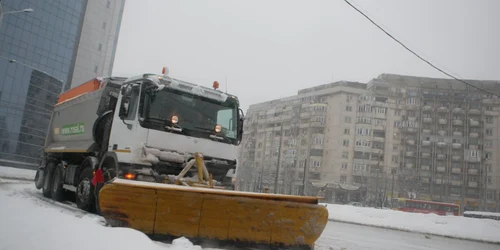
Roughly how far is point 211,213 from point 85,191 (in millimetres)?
4272

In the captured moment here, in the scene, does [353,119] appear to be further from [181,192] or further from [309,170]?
[181,192]

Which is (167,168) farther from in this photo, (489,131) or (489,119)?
(489,119)

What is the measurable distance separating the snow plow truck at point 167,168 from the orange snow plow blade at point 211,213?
2cm

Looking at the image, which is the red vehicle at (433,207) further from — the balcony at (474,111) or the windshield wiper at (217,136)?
the windshield wiper at (217,136)

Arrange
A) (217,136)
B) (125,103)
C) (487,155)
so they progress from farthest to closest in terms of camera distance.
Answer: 1. (487,155)
2. (217,136)
3. (125,103)

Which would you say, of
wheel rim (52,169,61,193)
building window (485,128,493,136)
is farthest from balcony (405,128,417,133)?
wheel rim (52,169,61,193)

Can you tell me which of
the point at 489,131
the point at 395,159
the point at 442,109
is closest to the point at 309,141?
the point at 395,159

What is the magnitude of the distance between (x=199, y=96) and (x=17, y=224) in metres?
3.99

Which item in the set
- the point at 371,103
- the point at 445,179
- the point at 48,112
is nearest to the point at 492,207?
the point at 445,179

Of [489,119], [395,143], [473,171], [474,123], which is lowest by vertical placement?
[473,171]

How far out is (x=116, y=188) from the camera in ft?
18.4

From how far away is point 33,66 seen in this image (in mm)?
49656

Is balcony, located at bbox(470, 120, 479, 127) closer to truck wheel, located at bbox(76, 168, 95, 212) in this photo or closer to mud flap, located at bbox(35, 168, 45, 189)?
mud flap, located at bbox(35, 168, 45, 189)

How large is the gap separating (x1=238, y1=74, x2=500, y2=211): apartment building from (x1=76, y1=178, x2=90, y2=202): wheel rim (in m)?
57.6
